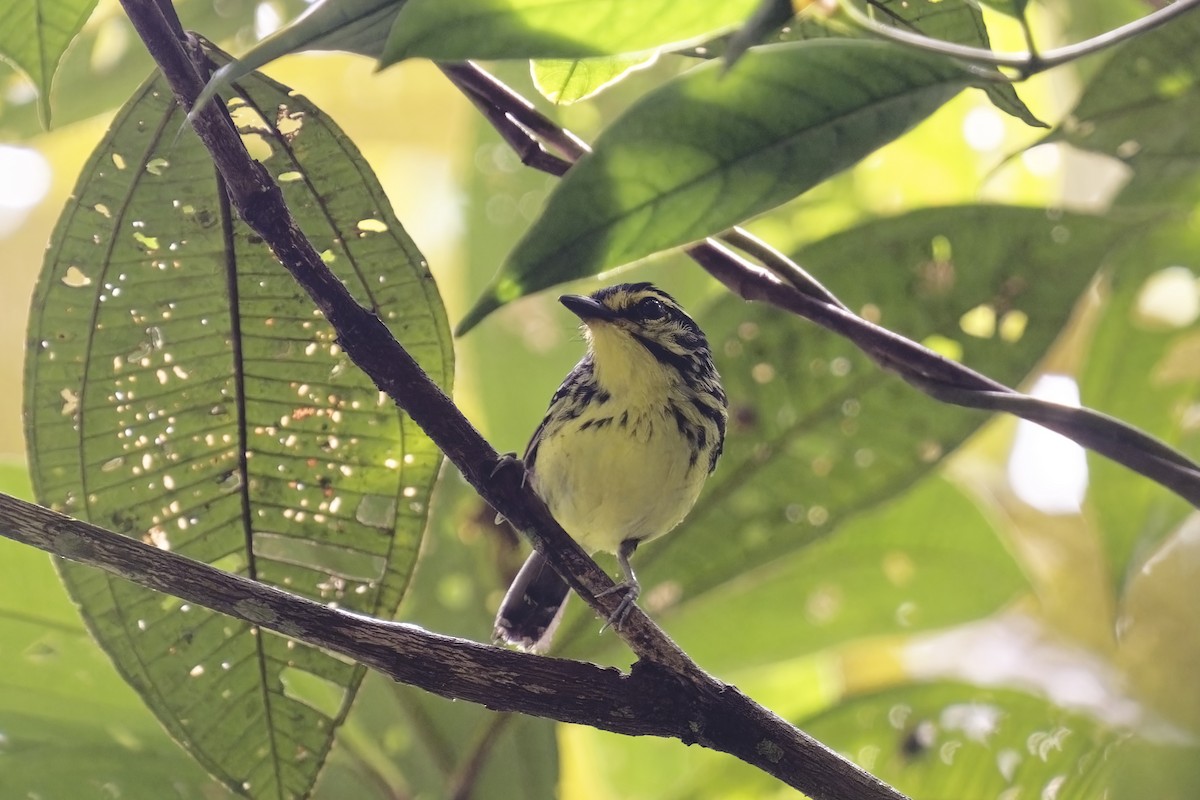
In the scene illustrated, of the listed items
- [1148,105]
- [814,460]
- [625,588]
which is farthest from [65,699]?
[1148,105]

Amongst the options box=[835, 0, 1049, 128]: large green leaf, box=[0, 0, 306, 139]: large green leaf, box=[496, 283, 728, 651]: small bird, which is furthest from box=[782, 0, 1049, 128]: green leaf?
box=[0, 0, 306, 139]: large green leaf

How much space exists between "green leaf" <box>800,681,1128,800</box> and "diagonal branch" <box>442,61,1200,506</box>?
65 cm

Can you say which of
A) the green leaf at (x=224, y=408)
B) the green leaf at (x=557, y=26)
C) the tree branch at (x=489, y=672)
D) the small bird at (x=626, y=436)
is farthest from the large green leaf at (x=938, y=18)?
the small bird at (x=626, y=436)

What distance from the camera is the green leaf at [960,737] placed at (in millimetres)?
1496

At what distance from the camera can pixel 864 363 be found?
143 cm

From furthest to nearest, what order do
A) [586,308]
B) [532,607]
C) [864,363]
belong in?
[532,607] → [586,308] → [864,363]

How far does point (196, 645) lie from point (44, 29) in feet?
1.79

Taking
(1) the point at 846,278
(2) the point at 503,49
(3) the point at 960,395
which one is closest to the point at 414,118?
(1) the point at 846,278

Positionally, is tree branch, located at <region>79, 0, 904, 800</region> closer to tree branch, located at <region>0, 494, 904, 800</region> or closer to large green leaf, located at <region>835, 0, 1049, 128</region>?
tree branch, located at <region>0, 494, 904, 800</region>

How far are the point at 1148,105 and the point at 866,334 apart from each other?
576mm

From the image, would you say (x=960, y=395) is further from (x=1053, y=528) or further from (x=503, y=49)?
(x=1053, y=528)

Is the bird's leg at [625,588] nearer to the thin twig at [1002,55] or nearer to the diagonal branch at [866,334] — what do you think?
the diagonal branch at [866,334]

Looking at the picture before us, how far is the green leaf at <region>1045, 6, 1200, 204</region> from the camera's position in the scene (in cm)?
129

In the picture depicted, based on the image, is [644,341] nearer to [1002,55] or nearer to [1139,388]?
[1139,388]
